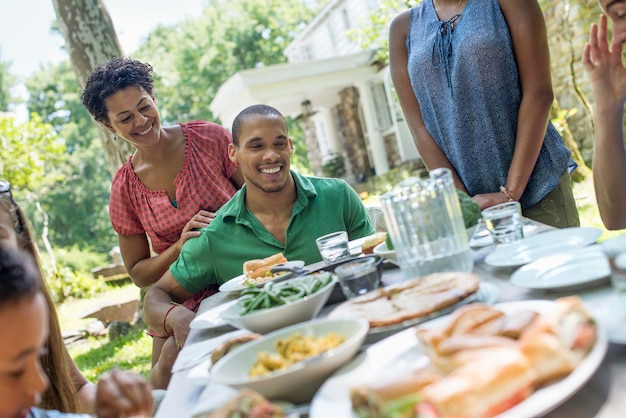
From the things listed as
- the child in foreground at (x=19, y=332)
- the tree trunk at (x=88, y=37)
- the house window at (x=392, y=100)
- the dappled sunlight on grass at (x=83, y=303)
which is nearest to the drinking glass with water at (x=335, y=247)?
the child in foreground at (x=19, y=332)

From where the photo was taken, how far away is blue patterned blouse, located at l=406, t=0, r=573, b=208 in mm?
2602

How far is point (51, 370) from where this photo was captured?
2.09 metres

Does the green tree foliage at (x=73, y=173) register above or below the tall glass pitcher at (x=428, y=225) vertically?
above

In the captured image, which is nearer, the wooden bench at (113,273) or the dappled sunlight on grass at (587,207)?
the dappled sunlight on grass at (587,207)

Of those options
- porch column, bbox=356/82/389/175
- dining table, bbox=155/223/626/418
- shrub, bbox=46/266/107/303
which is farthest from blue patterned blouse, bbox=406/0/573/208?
porch column, bbox=356/82/389/175

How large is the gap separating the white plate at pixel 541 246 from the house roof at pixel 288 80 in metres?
14.7

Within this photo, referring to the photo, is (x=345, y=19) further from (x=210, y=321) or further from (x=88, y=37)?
(x=210, y=321)

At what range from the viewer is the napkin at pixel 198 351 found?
1.60 m

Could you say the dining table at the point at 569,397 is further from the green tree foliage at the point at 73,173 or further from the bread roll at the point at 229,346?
the green tree foliage at the point at 73,173

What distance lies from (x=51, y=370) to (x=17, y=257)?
1.15 metres

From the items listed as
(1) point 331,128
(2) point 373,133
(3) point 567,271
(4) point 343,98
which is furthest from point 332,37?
(3) point 567,271

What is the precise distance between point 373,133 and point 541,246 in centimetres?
1707

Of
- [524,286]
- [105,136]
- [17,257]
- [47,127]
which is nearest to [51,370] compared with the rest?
[17,257]

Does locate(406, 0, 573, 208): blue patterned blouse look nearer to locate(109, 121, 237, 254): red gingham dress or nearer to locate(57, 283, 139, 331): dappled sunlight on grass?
locate(109, 121, 237, 254): red gingham dress
